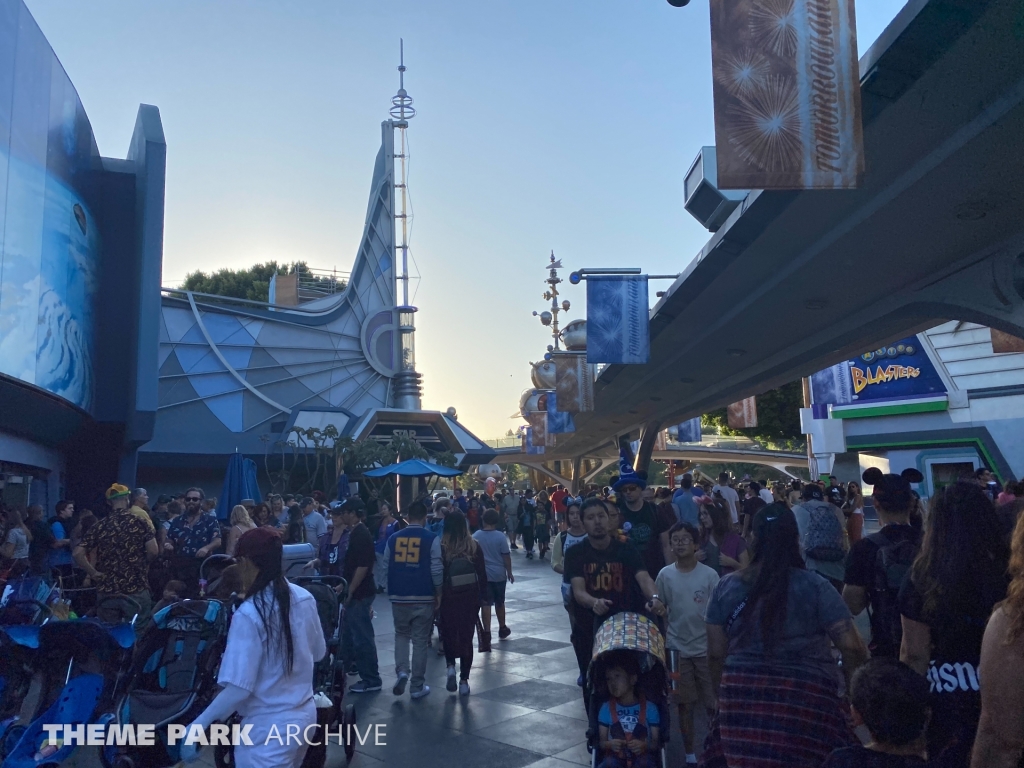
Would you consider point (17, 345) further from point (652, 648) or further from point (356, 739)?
point (652, 648)

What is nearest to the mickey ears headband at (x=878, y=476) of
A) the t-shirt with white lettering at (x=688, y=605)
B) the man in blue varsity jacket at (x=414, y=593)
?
the t-shirt with white lettering at (x=688, y=605)

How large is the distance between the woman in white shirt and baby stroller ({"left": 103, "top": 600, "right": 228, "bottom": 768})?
5.40 ft

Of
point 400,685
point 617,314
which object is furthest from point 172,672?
point 617,314

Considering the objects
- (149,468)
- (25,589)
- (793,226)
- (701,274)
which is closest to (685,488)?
(701,274)

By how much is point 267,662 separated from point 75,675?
8.21 feet

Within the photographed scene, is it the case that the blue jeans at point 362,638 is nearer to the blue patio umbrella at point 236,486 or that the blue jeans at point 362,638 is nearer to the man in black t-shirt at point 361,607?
the man in black t-shirt at point 361,607

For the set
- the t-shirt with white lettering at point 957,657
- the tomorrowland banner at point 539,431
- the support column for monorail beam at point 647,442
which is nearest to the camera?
the t-shirt with white lettering at point 957,657

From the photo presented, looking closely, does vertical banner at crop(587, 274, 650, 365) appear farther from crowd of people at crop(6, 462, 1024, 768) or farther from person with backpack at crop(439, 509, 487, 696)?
person with backpack at crop(439, 509, 487, 696)

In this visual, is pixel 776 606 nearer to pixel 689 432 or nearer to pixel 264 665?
pixel 264 665

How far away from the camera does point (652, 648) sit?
192 inches

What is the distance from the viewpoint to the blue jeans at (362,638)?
27.5 feet

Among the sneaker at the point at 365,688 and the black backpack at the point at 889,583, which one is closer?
the black backpack at the point at 889,583

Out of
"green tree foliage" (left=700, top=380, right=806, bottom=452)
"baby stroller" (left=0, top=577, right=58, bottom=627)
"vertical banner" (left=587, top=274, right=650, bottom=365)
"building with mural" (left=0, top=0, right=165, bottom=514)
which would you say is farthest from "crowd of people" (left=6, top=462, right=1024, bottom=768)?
"green tree foliage" (left=700, top=380, right=806, bottom=452)

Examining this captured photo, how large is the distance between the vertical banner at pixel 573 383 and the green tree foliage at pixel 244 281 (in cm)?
3913
